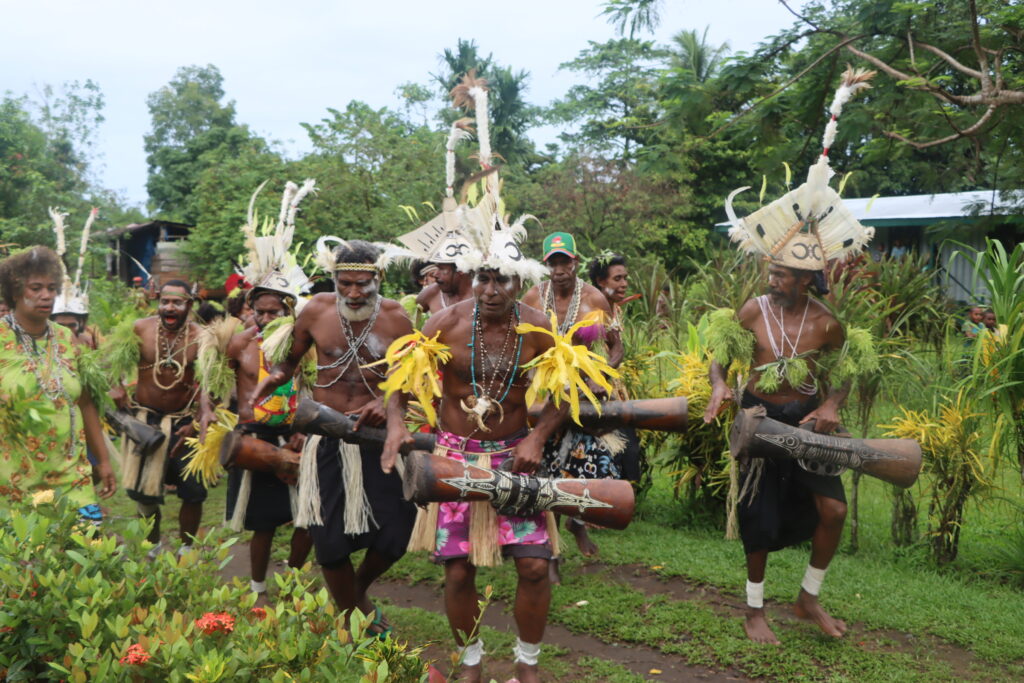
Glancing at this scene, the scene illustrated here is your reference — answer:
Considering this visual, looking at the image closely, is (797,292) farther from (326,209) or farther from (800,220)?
(326,209)

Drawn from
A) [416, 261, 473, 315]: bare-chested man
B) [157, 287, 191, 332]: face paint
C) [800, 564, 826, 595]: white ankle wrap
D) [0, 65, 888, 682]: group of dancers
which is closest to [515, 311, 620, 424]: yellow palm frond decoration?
[0, 65, 888, 682]: group of dancers

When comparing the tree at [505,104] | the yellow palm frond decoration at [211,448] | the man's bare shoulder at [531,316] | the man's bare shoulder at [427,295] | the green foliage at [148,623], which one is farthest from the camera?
the tree at [505,104]

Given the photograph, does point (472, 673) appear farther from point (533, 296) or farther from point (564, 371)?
point (533, 296)

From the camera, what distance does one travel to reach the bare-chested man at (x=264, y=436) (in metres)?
5.20

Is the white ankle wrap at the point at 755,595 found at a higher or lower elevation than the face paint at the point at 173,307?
lower

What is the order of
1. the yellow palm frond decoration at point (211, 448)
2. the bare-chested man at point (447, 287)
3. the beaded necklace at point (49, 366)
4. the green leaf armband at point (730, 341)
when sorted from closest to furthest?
the beaded necklace at point (49, 366) → the green leaf armband at point (730, 341) → the yellow palm frond decoration at point (211, 448) → the bare-chested man at point (447, 287)

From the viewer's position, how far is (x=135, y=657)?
88.5 inches

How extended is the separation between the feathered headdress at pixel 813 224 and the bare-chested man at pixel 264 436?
284cm

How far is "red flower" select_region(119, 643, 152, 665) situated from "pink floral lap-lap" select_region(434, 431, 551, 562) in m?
1.66

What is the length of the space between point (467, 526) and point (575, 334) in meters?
1.68

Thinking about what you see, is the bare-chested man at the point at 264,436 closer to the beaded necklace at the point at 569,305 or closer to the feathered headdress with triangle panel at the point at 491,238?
the beaded necklace at the point at 569,305

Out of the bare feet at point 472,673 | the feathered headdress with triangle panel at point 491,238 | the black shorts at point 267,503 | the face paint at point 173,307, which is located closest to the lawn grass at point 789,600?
the bare feet at point 472,673

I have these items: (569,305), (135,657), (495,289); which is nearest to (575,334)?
(569,305)

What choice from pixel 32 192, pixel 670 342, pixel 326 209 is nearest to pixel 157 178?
pixel 32 192
